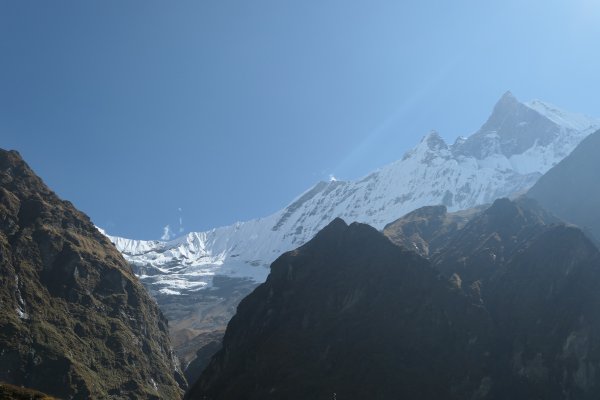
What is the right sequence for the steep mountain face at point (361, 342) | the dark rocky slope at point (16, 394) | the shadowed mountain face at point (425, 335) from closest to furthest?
the dark rocky slope at point (16, 394), the shadowed mountain face at point (425, 335), the steep mountain face at point (361, 342)

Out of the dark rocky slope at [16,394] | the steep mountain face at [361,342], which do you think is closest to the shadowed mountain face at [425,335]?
the steep mountain face at [361,342]

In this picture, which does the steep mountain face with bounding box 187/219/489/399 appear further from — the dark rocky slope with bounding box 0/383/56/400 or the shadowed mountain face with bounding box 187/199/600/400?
the dark rocky slope with bounding box 0/383/56/400

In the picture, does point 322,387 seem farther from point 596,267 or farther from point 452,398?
point 596,267

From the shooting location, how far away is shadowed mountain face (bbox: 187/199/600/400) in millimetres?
154125

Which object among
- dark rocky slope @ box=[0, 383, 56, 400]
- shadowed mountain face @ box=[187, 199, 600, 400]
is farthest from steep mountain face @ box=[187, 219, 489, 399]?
dark rocky slope @ box=[0, 383, 56, 400]

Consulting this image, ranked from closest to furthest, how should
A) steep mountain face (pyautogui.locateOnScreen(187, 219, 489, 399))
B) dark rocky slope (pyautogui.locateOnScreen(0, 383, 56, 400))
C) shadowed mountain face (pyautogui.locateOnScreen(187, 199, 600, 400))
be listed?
dark rocky slope (pyautogui.locateOnScreen(0, 383, 56, 400)) → shadowed mountain face (pyautogui.locateOnScreen(187, 199, 600, 400)) → steep mountain face (pyautogui.locateOnScreen(187, 219, 489, 399))

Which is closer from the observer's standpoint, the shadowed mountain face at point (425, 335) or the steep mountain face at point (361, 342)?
the shadowed mountain face at point (425, 335)

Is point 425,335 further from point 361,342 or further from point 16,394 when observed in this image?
point 16,394

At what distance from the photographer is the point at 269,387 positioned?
160 meters

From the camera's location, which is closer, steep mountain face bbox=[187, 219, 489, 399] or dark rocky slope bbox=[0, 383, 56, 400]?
dark rocky slope bbox=[0, 383, 56, 400]

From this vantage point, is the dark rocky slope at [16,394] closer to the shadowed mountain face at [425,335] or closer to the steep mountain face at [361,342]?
the steep mountain face at [361,342]

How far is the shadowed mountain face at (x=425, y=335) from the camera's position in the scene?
6068 inches


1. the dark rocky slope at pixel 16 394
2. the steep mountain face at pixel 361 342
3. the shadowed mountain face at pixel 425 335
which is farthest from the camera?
the steep mountain face at pixel 361 342

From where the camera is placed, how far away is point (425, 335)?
6722 inches
